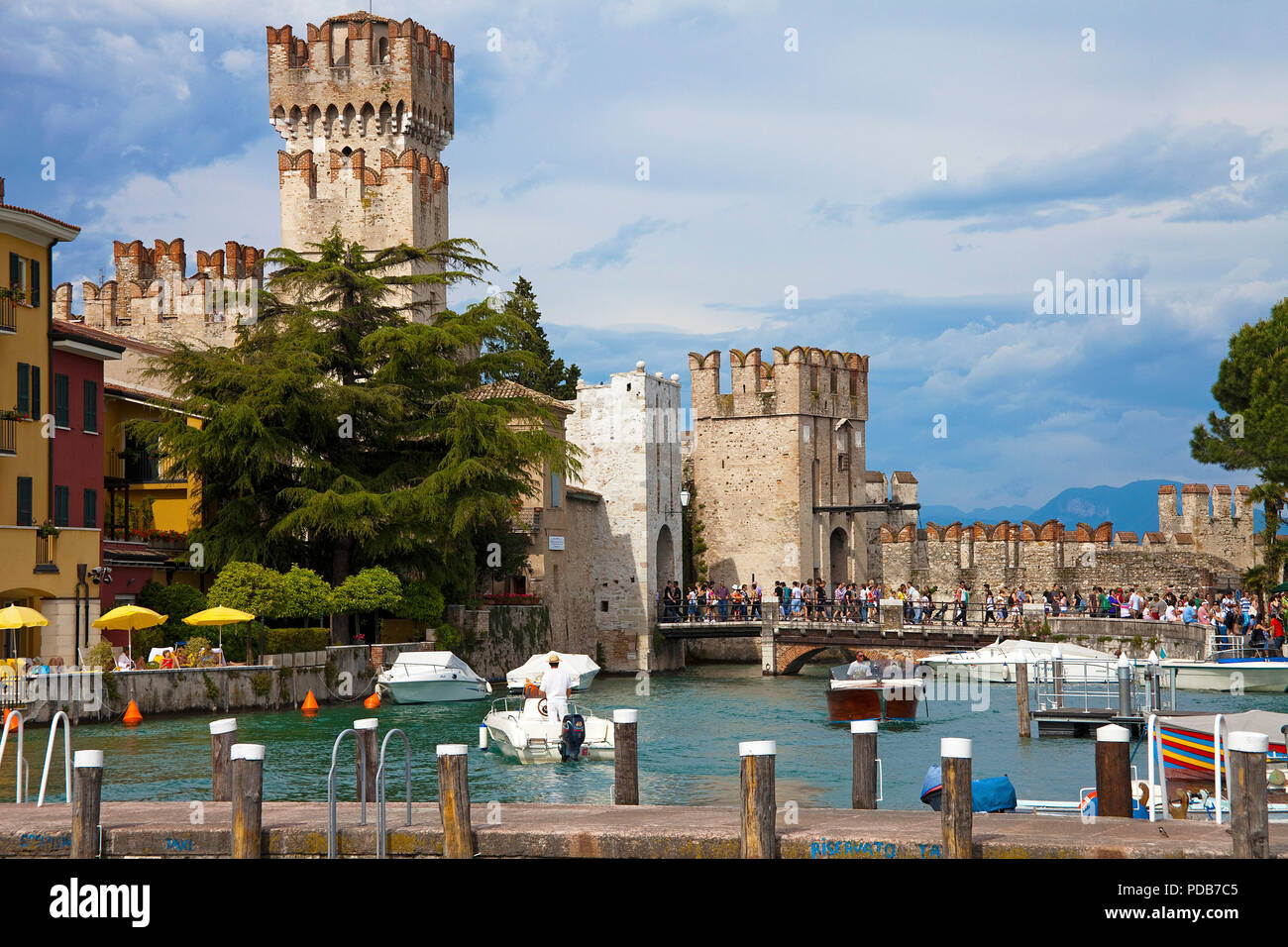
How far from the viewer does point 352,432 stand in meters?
41.7

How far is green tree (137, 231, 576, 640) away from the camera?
3881 centimetres

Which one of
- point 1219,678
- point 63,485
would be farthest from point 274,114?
point 1219,678

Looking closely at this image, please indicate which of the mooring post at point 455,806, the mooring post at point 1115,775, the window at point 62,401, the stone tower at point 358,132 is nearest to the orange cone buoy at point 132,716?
the window at point 62,401

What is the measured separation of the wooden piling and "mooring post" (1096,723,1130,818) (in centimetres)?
309

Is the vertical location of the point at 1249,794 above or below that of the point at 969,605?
above

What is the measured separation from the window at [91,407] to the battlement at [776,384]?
97.3 ft

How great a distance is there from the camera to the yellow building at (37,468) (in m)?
30.5

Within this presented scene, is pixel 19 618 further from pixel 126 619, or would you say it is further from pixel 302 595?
pixel 302 595

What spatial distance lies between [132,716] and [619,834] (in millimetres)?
17903

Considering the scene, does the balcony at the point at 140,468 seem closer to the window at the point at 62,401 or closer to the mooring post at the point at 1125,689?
the window at the point at 62,401

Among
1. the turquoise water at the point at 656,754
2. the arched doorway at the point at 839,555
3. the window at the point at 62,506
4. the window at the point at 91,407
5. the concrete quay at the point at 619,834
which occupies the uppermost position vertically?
the window at the point at 91,407

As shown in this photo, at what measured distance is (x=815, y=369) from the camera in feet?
197

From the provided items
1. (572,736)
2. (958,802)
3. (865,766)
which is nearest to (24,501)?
(572,736)
